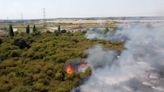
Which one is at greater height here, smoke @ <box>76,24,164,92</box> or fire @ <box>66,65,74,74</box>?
smoke @ <box>76,24,164,92</box>

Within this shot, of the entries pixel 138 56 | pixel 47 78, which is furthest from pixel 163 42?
pixel 47 78

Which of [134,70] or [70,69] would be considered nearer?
[134,70]

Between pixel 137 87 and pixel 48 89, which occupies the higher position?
pixel 137 87

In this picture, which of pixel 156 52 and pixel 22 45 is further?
pixel 22 45

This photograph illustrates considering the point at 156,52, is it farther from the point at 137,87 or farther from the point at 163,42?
the point at 137,87

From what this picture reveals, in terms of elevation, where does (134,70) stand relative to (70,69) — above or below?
above

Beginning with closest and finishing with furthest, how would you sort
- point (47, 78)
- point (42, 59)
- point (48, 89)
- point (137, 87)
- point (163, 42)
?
point (137, 87)
point (48, 89)
point (47, 78)
point (163, 42)
point (42, 59)

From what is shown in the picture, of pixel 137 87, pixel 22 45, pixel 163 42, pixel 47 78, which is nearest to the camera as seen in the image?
pixel 137 87

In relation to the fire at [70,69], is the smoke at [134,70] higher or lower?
higher

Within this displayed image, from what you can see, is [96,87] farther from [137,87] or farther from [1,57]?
[1,57]

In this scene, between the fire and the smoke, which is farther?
the fire

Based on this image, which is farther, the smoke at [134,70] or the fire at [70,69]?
the fire at [70,69]
